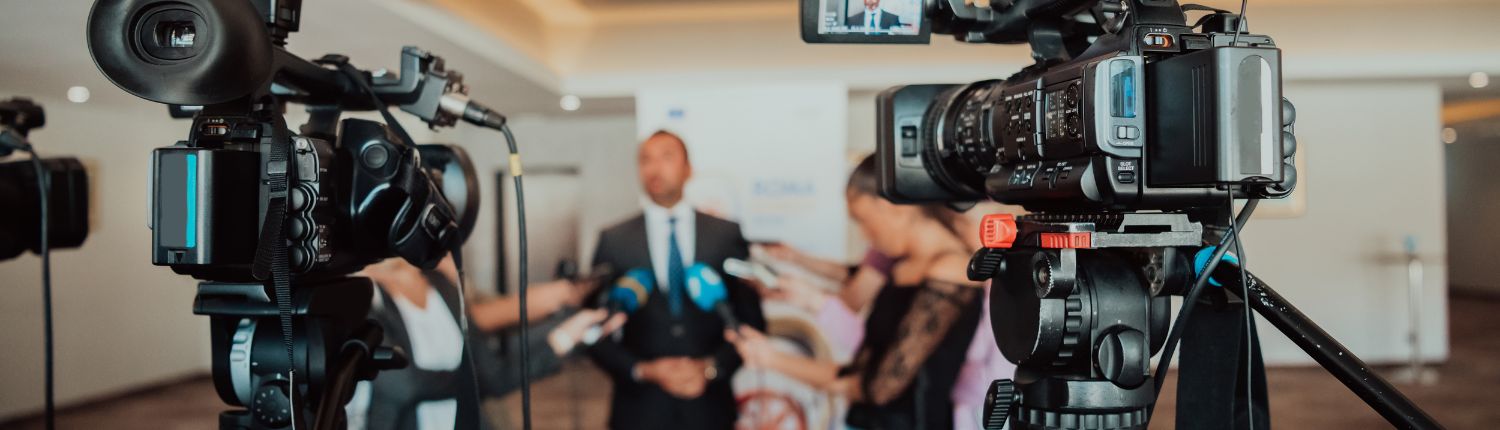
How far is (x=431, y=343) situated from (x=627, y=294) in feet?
1.97

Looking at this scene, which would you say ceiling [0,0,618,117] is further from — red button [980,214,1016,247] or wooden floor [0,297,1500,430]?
red button [980,214,1016,247]

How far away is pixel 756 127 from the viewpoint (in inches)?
173

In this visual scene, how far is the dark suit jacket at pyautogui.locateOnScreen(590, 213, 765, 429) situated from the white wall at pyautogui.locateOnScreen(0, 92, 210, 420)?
302 centimetres

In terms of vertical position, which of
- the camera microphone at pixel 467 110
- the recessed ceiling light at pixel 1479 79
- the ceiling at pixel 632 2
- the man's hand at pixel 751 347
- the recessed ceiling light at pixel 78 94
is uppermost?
Answer: the ceiling at pixel 632 2

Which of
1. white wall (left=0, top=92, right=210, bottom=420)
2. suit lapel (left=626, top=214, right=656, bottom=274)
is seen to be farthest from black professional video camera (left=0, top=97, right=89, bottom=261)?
white wall (left=0, top=92, right=210, bottom=420)

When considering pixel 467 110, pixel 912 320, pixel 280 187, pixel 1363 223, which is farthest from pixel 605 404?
pixel 1363 223

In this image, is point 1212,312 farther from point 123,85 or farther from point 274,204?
point 123,85

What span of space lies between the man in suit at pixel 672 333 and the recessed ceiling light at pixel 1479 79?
5230 millimetres

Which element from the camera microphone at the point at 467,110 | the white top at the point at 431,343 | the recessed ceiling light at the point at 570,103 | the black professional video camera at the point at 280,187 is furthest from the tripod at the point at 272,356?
the recessed ceiling light at the point at 570,103

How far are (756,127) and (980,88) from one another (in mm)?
3100

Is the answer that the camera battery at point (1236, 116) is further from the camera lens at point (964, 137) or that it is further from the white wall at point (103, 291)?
the white wall at point (103, 291)

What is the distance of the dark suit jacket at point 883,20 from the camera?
138 centimetres

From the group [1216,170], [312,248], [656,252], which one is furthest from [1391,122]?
[312,248]

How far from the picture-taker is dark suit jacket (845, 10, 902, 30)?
4.53 feet
